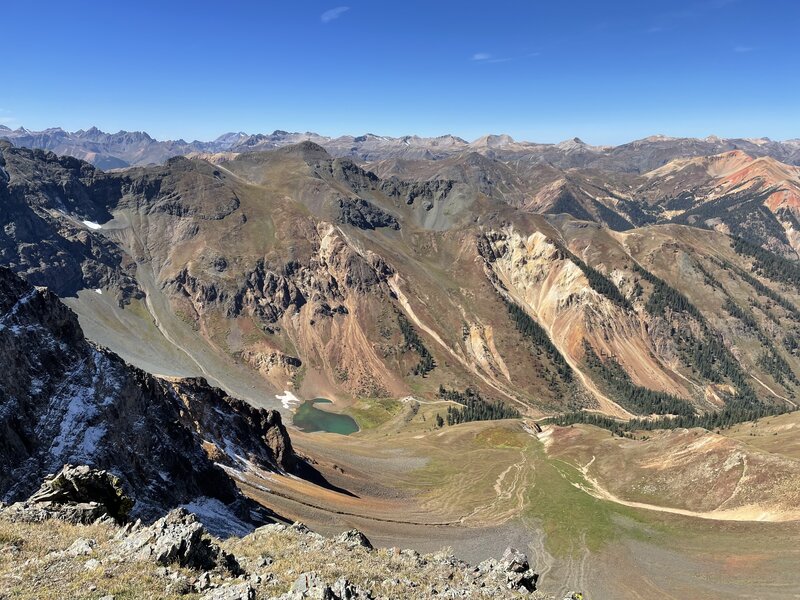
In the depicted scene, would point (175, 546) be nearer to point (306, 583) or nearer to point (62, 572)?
point (62, 572)

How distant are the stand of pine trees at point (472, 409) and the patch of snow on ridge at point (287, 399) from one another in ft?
188

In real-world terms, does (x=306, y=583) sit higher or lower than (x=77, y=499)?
higher

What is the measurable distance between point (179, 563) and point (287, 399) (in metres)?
172

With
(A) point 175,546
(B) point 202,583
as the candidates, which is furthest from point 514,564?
Answer: (A) point 175,546

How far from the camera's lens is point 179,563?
1861 cm

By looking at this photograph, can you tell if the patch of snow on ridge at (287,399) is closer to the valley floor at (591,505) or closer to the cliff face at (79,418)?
the valley floor at (591,505)

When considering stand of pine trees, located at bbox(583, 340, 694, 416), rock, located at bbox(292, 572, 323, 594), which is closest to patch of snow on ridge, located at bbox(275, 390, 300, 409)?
stand of pine trees, located at bbox(583, 340, 694, 416)

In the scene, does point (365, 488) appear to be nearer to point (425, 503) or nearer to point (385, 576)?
point (425, 503)

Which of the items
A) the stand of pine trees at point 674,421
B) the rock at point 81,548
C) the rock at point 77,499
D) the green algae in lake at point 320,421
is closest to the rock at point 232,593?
the rock at point 81,548

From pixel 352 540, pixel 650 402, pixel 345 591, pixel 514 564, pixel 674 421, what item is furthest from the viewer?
pixel 650 402

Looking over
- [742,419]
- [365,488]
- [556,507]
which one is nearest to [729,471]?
[556,507]

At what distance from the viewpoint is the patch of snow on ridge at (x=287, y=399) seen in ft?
594

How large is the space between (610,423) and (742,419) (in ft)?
117

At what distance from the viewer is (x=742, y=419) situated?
138750 mm
